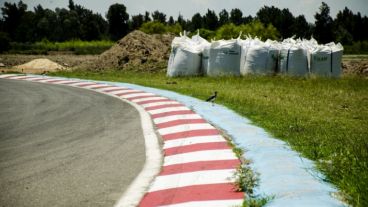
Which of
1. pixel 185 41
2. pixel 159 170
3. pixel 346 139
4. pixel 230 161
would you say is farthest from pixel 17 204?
pixel 185 41

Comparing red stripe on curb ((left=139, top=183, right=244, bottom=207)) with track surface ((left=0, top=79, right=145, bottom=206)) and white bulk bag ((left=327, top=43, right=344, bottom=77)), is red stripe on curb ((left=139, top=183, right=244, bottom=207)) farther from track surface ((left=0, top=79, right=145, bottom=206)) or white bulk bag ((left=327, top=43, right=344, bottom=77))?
white bulk bag ((left=327, top=43, right=344, bottom=77))

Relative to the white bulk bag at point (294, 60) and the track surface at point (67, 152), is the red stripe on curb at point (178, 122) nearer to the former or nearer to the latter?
the track surface at point (67, 152)

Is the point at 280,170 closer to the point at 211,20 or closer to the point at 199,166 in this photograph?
the point at 199,166

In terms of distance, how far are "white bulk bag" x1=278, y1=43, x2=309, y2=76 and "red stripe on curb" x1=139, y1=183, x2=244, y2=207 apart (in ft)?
45.9

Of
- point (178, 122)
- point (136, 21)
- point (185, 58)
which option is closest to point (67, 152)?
point (178, 122)

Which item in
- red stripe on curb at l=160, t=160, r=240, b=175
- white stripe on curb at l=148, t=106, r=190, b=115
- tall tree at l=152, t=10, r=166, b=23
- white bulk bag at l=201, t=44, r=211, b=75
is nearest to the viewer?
red stripe on curb at l=160, t=160, r=240, b=175

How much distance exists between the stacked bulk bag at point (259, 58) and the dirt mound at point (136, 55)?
6.38m

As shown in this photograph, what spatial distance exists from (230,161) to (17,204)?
A: 2.70 m

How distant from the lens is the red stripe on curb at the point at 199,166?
203 inches

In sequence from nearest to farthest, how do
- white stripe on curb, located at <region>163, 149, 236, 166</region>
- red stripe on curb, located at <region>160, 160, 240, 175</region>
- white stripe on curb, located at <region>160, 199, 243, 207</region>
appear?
white stripe on curb, located at <region>160, 199, 243, 207</region> < red stripe on curb, located at <region>160, 160, 240, 175</region> < white stripe on curb, located at <region>163, 149, 236, 166</region>

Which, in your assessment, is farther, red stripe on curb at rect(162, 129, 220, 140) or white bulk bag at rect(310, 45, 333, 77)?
white bulk bag at rect(310, 45, 333, 77)

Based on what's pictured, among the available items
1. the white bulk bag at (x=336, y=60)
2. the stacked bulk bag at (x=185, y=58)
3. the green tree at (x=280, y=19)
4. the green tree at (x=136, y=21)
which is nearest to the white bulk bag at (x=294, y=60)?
the white bulk bag at (x=336, y=60)

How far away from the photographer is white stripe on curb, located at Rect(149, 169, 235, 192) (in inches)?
182

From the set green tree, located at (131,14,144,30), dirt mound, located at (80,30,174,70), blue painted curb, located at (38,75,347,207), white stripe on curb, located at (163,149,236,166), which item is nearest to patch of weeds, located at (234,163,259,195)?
blue painted curb, located at (38,75,347,207)
